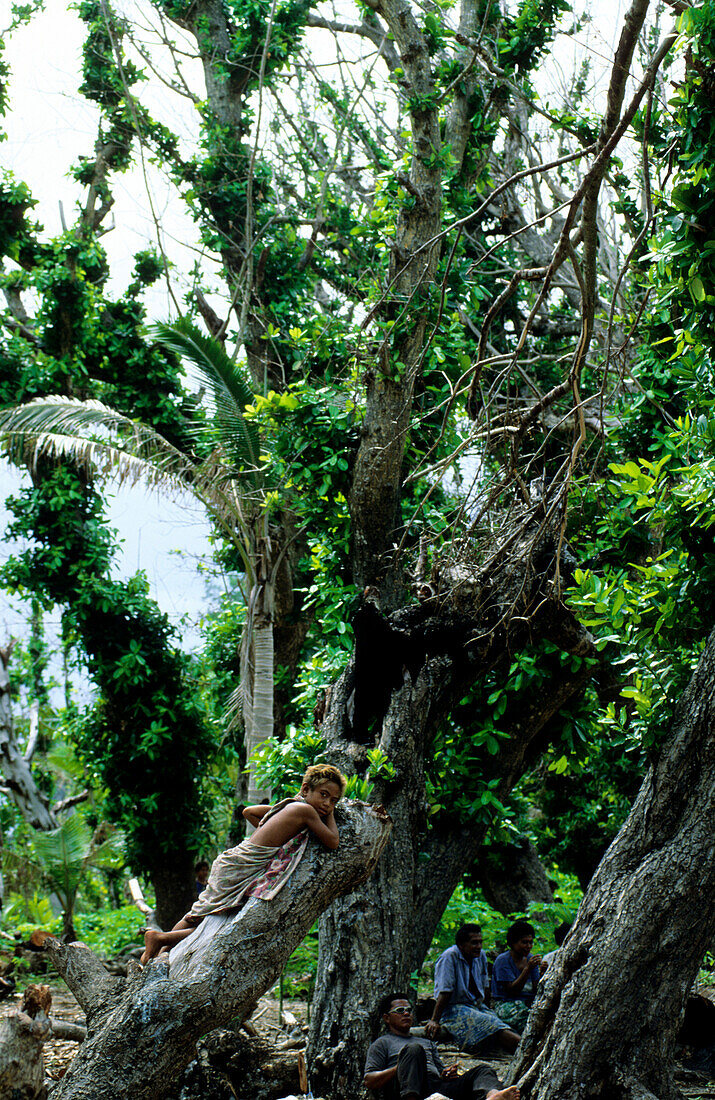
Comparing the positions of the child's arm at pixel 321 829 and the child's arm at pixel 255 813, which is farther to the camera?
the child's arm at pixel 255 813

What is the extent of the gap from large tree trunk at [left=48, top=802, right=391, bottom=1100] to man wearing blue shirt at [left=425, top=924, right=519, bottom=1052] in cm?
275

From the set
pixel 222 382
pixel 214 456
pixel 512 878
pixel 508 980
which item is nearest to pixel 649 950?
pixel 508 980

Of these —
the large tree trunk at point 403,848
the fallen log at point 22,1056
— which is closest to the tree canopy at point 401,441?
the large tree trunk at point 403,848

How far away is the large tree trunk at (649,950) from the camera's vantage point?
14.2 ft

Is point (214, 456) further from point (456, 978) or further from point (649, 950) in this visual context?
point (649, 950)

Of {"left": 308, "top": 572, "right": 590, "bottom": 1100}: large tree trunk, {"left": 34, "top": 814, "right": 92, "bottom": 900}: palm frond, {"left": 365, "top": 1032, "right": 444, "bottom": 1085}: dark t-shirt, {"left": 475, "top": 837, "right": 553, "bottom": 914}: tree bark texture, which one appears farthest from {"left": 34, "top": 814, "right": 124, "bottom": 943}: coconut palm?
{"left": 365, "top": 1032, "right": 444, "bottom": 1085}: dark t-shirt

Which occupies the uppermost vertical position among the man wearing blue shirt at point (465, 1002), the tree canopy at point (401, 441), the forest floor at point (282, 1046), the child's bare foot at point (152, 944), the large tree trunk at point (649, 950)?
the tree canopy at point (401, 441)

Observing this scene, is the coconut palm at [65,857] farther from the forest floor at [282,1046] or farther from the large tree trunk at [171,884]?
the forest floor at [282,1046]

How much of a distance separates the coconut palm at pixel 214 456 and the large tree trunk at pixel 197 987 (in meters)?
4.23

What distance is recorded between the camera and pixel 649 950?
14.3ft

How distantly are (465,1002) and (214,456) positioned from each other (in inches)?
234

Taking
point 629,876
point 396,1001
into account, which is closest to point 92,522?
point 396,1001

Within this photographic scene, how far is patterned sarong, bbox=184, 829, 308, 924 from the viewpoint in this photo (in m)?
4.64

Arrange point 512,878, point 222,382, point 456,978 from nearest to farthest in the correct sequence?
point 456,978 → point 222,382 → point 512,878
